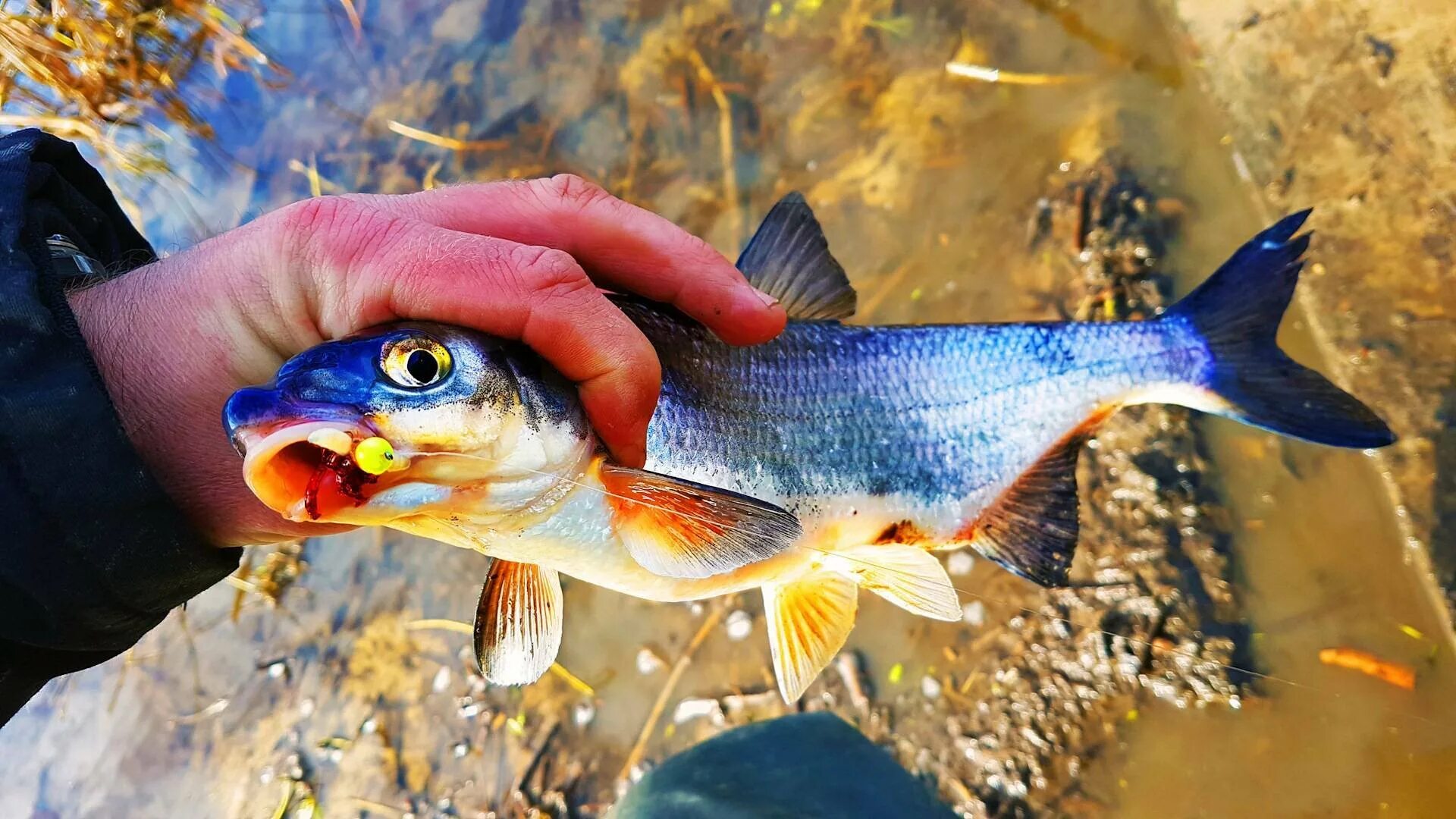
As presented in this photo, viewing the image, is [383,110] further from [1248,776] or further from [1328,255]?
[1248,776]

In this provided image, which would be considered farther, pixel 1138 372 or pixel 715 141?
pixel 715 141

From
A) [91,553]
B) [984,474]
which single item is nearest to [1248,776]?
[984,474]

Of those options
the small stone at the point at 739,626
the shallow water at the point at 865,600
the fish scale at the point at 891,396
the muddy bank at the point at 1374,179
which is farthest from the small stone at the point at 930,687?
the muddy bank at the point at 1374,179

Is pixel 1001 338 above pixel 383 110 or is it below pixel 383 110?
above

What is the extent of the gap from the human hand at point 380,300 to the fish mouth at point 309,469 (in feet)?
1.13

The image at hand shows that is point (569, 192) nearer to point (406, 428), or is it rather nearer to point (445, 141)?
point (406, 428)

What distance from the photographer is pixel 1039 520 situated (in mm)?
2318

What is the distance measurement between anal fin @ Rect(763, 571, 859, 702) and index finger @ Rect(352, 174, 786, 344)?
0.80 m

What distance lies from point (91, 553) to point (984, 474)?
2.19 metres

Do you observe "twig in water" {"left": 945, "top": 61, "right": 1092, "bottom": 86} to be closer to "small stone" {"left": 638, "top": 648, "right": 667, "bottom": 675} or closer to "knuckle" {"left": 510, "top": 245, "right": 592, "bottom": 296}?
"knuckle" {"left": 510, "top": 245, "right": 592, "bottom": 296}

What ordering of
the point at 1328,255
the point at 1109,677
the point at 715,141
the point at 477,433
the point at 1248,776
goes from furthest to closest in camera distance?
the point at 715,141
the point at 1328,255
the point at 1109,677
the point at 1248,776
the point at 477,433

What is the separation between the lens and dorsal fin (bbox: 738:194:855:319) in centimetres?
230

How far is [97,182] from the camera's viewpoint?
2.18 meters

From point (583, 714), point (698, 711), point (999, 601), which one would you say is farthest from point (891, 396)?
point (583, 714)
